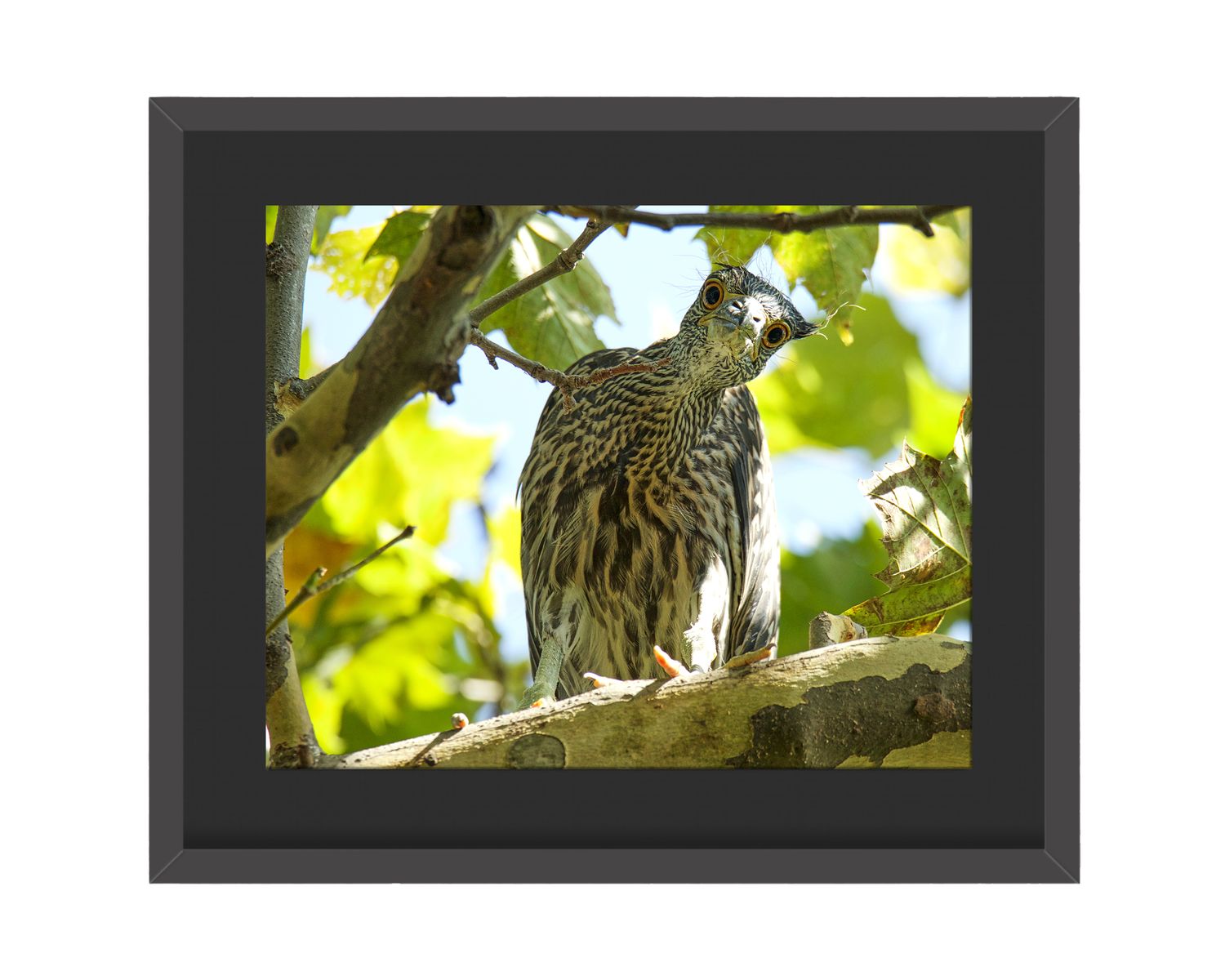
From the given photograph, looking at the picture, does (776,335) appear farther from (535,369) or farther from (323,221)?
(323,221)

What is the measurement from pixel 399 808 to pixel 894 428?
174cm

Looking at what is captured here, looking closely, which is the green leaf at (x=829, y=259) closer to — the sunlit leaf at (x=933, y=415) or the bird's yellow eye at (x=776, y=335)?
the bird's yellow eye at (x=776, y=335)

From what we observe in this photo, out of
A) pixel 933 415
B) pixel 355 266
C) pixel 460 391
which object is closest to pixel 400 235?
pixel 355 266

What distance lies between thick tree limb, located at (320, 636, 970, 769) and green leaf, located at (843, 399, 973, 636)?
14cm

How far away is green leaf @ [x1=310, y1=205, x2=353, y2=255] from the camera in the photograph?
2.11m

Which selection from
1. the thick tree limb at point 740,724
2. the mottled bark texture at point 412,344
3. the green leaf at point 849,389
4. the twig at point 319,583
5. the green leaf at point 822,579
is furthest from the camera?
the green leaf at point 849,389

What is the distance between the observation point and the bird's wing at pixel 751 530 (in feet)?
8.36

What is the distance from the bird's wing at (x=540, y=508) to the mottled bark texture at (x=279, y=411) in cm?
64

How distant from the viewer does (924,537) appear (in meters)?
1.99

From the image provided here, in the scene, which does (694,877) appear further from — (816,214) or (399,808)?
(816,214)

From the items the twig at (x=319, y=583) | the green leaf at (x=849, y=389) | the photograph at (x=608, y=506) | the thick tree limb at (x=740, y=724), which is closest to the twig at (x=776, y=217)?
the photograph at (x=608, y=506)

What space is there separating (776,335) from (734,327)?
4.1 inches
